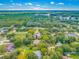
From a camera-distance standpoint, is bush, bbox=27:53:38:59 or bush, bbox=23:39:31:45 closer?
bush, bbox=27:53:38:59

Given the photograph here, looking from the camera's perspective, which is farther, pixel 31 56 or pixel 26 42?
pixel 26 42

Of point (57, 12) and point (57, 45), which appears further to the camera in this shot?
point (57, 12)

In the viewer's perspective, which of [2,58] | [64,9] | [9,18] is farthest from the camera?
[64,9]

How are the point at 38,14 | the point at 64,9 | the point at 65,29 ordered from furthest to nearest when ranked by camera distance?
the point at 64,9 → the point at 38,14 → the point at 65,29

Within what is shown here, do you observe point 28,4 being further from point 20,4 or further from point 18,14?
point 18,14

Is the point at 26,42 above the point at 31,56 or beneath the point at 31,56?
beneath

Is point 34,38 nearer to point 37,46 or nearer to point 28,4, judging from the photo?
point 37,46

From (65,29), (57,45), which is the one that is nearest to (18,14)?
(65,29)

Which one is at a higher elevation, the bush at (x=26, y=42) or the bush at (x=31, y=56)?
the bush at (x=31, y=56)

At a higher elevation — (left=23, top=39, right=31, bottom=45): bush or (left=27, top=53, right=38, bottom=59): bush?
(left=27, top=53, right=38, bottom=59): bush

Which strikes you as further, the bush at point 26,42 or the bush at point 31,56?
the bush at point 26,42
